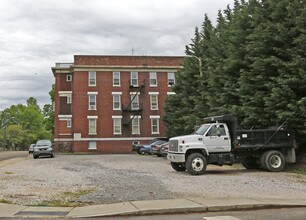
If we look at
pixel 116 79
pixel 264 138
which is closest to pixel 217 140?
pixel 264 138

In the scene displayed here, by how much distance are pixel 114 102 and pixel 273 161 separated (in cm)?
3930

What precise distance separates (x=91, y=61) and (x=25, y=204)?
156 ft

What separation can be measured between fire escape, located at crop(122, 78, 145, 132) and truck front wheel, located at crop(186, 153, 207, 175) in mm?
38578

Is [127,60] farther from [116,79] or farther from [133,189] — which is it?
[133,189]

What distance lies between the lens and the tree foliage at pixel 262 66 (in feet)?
64.4

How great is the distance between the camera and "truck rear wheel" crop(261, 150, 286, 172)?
20.2 m

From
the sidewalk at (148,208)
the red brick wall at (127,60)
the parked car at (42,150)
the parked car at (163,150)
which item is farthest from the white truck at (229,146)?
the red brick wall at (127,60)

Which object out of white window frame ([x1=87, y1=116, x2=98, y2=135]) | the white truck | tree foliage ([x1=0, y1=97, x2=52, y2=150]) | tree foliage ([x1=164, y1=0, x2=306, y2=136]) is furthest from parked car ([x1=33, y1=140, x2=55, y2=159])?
tree foliage ([x1=0, y1=97, x2=52, y2=150])

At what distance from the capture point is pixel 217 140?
19.8 m

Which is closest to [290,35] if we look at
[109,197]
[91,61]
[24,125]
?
[109,197]

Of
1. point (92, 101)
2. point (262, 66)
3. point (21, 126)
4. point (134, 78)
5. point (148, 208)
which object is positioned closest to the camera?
point (148, 208)

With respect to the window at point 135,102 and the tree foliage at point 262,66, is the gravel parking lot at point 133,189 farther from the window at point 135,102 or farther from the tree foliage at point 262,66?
the window at point 135,102

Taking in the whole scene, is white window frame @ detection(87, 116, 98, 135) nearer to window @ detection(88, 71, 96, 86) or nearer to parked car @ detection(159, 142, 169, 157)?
window @ detection(88, 71, 96, 86)

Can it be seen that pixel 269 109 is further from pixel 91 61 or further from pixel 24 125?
pixel 24 125
